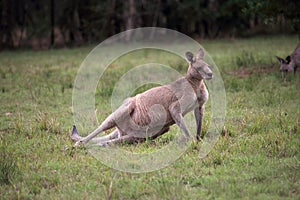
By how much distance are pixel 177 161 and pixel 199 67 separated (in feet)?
4.61

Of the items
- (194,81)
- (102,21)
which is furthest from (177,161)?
(102,21)

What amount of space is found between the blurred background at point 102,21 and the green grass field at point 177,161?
11147 millimetres

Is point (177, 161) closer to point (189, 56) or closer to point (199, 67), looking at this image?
point (199, 67)

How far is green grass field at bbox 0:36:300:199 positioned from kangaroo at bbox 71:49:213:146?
0.25 metres

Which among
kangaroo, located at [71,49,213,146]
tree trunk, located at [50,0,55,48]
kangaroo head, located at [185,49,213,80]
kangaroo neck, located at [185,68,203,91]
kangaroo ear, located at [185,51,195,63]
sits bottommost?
tree trunk, located at [50,0,55,48]

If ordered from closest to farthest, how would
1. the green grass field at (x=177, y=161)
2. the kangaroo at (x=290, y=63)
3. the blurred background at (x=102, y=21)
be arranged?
the green grass field at (x=177, y=161) < the kangaroo at (x=290, y=63) < the blurred background at (x=102, y=21)

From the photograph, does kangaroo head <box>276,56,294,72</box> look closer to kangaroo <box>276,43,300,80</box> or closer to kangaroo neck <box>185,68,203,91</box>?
kangaroo <box>276,43,300,80</box>

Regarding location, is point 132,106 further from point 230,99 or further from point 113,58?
point 113,58

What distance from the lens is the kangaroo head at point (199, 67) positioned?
633 cm

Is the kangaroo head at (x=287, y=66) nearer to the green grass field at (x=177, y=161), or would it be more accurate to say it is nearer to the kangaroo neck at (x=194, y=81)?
the green grass field at (x=177, y=161)

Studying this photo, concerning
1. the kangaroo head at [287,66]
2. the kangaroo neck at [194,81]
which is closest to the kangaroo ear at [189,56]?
the kangaroo neck at [194,81]

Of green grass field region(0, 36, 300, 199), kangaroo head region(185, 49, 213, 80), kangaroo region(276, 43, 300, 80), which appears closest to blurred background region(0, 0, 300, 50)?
kangaroo region(276, 43, 300, 80)

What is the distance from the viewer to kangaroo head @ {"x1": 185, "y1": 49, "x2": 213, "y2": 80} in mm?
6328

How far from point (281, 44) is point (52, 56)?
8436 mm
